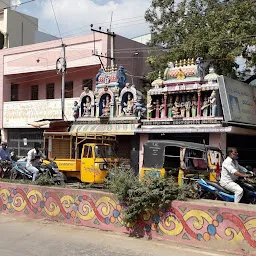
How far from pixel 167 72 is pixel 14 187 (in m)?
10.8

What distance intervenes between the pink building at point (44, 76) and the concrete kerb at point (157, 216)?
13.2m

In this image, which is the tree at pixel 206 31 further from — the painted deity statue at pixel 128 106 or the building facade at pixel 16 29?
the building facade at pixel 16 29

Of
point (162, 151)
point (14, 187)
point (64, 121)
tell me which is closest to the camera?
point (14, 187)

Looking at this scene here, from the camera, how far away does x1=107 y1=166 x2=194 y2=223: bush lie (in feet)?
22.6

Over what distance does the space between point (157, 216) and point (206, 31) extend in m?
11.9

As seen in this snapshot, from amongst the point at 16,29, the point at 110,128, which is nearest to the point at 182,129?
the point at 110,128

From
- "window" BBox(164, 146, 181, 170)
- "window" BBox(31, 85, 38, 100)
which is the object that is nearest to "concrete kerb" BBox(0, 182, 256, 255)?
"window" BBox(164, 146, 181, 170)

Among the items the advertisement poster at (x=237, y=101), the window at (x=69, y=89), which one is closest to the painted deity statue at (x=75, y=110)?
the window at (x=69, y=89)

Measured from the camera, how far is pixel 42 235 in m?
7.54

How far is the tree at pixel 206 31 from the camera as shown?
15.9 m

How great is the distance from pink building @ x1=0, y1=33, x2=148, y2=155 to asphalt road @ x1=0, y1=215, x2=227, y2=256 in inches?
567

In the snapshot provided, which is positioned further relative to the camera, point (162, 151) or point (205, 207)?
point (162, 151)

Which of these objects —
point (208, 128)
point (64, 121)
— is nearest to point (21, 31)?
point (64, 121)

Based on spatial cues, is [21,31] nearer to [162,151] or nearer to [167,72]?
[167,72]
